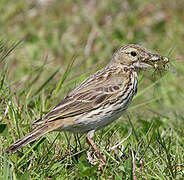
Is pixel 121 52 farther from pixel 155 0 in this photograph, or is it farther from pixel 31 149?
pixel 155 0

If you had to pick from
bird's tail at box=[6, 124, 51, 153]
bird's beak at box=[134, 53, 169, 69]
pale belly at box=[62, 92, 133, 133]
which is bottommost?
bird's tail at box=[6, 124, 51, 153]

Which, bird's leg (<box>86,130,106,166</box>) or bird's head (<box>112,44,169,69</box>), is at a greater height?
bird's head (<box>112,44,169,69</box>)

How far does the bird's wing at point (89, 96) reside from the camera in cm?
457

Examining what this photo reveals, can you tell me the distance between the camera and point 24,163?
412cm

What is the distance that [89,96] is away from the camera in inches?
189

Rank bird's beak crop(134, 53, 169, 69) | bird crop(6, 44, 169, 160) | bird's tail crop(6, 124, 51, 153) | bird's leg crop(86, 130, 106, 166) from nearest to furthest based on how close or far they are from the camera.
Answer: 1. bird's tail crop(6, 124, 51, 153)
2. bird's leg crop(86, 130, 106, 166)
3. bird crop(6, 44, 169, 160)
4. bird's beak crop(134, 53, 169, 69)

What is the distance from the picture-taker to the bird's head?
17.1ft

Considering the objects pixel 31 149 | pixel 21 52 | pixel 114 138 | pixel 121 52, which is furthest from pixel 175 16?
pixel 31 149

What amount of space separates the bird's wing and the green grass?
273mm

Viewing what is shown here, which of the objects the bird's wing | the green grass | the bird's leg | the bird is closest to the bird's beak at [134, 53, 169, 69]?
the bird

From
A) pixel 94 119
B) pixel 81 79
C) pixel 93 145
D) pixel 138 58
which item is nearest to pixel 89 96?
pixel 94 119

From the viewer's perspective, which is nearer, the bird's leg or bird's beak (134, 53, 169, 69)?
the bird's leg

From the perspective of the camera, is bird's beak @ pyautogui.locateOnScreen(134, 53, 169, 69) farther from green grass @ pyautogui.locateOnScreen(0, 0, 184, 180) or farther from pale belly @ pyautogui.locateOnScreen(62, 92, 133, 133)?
pale belly @ pyautogui.locateOnScreen(62, 92, 133, 133)

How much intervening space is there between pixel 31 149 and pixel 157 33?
6.47 meters
